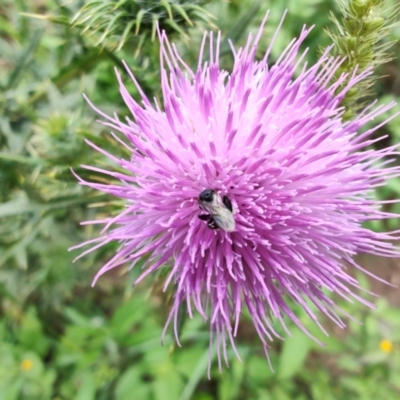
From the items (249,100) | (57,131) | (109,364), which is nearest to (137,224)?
(249,100)

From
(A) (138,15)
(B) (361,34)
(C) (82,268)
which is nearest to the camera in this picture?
(B) (361,34)

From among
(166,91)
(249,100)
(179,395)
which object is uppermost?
(249,100)

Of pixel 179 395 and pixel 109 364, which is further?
pixel 109 364

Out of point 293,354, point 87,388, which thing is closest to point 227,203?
point 293,354

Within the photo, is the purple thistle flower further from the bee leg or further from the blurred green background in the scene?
the blurred green background

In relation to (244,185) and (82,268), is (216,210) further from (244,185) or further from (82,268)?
(82,268)

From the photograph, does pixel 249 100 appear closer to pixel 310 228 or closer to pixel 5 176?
pixel 310 228
